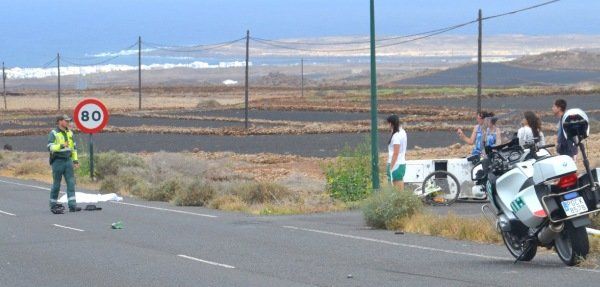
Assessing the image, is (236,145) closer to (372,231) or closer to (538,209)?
(372,231)

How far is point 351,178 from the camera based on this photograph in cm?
2420

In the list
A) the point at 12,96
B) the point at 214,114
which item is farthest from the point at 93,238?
the point at 12,96

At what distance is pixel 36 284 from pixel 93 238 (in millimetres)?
4585

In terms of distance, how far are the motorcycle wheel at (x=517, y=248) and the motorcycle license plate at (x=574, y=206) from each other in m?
1.02

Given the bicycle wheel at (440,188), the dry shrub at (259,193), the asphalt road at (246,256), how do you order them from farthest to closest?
the dry shrub at (259,193) < the bicycle wheel at (440,188) < the asphalt road at (246,256)

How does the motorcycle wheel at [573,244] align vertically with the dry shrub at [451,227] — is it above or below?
above

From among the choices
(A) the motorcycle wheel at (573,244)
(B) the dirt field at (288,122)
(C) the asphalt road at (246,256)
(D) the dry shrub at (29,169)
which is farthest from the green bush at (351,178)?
(D) the dry shrub at (29,169)

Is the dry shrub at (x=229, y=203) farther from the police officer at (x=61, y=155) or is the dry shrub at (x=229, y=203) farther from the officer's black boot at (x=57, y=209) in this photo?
the officer's black boot at (x=57, y=209)

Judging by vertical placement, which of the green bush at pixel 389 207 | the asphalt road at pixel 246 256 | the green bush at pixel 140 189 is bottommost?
the asphalt road at pixel 246 256

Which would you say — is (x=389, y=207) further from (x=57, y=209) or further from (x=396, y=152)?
(x=57, y=209)

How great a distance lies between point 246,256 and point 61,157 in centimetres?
799

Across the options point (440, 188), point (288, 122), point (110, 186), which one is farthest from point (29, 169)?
point (288, 122)

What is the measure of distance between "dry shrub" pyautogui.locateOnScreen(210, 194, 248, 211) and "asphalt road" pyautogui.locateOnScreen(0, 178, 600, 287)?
1722 mm

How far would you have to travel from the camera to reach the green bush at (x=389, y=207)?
17.3 meters
